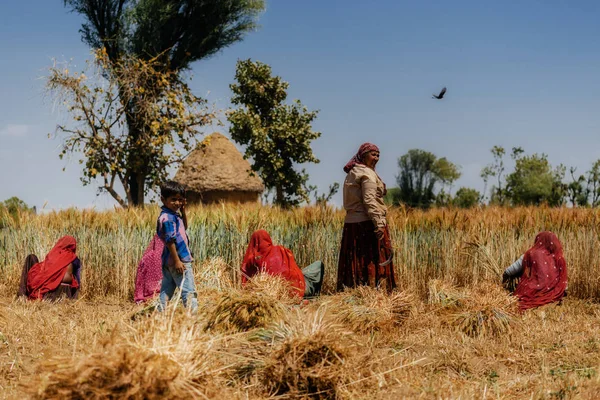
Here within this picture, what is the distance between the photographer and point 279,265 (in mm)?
7469

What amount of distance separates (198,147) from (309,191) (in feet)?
23.3

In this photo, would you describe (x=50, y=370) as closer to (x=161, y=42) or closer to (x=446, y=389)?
(x=446, y=389)

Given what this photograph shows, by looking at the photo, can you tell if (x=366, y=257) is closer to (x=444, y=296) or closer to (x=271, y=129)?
(x=444, y=296)

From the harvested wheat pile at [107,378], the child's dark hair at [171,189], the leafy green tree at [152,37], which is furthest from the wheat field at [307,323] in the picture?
the leafy green tree at [152,37]

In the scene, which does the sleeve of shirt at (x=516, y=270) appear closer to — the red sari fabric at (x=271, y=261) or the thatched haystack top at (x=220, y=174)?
the red sari fabric at (x=271, y=261)

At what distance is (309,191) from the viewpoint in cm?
2377

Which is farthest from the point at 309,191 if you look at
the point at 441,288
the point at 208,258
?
the point at 441,288

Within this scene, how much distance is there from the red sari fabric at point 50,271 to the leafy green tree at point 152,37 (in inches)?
359

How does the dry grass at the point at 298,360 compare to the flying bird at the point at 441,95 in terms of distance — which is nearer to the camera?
the dry grass at the point at 298,360

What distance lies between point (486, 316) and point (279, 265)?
2.50 m

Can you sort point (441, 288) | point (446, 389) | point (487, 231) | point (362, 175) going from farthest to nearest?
point (487, 231)
point (441, 288)
point (362, 175)
point (446, 389)

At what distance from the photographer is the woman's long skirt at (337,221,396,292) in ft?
22.2

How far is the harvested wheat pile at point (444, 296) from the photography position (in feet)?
21.6

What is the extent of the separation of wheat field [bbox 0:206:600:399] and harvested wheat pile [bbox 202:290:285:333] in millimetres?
11
